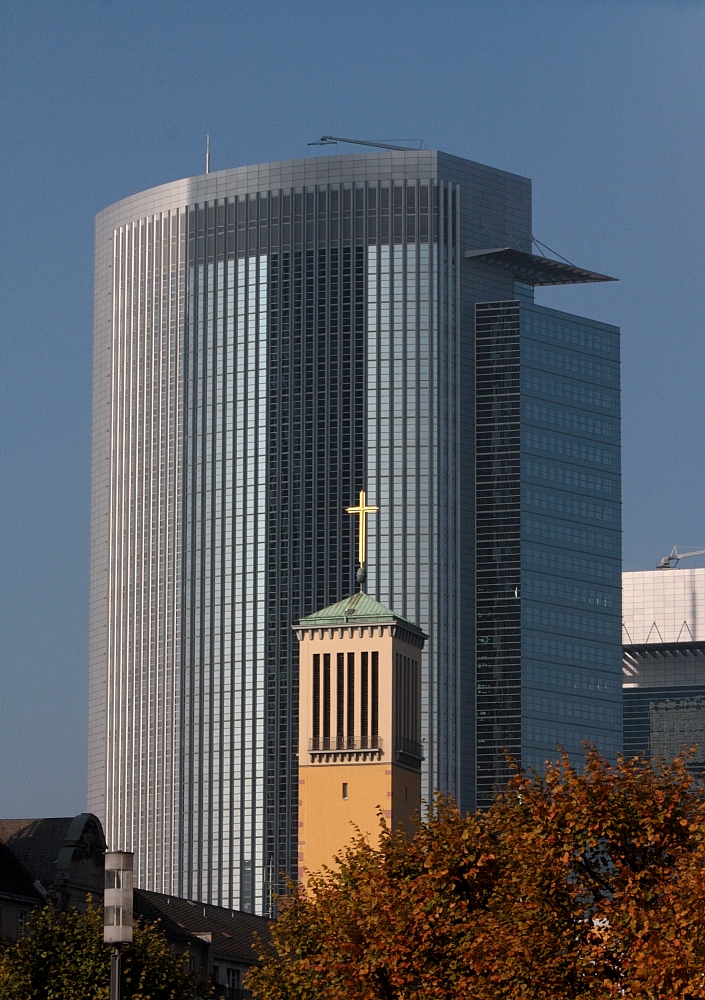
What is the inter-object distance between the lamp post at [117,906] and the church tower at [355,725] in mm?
97603

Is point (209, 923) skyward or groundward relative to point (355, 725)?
groundward

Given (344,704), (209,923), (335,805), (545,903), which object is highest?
(344,704)

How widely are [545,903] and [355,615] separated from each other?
88679mm

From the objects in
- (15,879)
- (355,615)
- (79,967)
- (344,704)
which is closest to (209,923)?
(344,704)

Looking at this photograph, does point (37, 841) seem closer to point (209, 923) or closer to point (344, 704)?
point (344, 704)

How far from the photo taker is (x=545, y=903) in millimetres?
79312

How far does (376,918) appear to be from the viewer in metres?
88.8

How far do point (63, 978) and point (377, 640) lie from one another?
58737mm

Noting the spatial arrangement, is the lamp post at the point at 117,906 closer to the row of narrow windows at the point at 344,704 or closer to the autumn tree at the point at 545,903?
the autumn tree at the point at 545,903

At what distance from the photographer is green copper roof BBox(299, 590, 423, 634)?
547 ft

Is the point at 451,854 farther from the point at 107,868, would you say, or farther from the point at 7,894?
the point at 7,894

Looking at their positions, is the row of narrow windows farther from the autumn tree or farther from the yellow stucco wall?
the autumn tree

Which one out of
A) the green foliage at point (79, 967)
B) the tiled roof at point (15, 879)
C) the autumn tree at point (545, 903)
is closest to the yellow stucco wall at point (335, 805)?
the tiled roof at point (15, 879)

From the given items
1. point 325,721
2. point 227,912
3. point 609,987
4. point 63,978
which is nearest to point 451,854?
point 609,987
